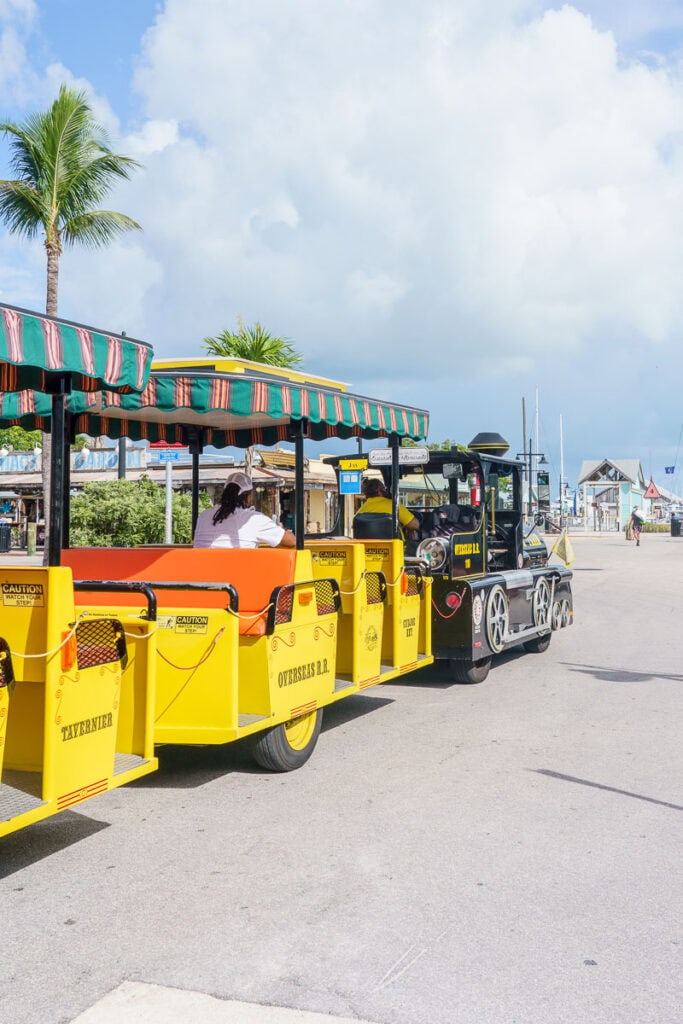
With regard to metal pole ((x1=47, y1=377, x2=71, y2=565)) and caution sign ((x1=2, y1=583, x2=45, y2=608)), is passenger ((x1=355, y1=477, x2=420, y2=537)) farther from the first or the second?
caution sign ((x1=2, y1=583, x2=45, y2=608))

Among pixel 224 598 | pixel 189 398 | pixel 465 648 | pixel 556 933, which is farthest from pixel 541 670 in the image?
pixel 556 933

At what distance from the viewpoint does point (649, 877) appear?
4496 millimetres

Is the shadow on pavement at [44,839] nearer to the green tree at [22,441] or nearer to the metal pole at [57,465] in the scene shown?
the metal pole at [57,465]

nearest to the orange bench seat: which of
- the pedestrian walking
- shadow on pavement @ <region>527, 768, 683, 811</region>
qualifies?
shadow on pavement @ <region>527, 768, 683, 811</region>

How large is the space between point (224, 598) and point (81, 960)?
2.75 m

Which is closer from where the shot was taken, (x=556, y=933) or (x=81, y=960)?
(x=81, y=960)

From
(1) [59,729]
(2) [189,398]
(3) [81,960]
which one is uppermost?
(2) [189,398]

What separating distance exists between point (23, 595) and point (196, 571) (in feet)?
7.87

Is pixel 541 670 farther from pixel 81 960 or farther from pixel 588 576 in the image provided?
pixel 588 576

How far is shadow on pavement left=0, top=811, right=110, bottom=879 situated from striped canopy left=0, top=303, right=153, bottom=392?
7.76 feet

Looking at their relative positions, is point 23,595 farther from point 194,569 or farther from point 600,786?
point 600,786

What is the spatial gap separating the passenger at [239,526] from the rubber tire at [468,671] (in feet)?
9.44

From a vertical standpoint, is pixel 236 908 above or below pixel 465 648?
below

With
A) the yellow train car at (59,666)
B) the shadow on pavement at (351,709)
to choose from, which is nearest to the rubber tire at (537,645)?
the shadow on pavement at (351,709)
